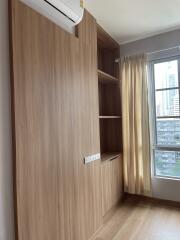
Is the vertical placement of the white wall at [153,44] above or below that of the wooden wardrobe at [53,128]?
above

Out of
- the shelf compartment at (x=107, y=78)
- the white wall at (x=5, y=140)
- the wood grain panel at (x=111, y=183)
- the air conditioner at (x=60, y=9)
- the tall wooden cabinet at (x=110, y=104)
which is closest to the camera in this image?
the white wall at (x=5, y=140)

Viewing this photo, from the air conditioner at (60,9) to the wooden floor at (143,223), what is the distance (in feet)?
7.54

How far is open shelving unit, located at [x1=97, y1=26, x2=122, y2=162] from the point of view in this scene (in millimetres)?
3314

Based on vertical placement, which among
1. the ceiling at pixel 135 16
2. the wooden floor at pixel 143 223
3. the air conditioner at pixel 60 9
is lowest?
the wooden floor at pixel 143 223

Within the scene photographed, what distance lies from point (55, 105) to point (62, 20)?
755 mm

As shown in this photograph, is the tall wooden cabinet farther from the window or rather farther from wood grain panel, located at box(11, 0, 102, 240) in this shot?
wood grain panel, located at box(11, 0, 102, 240)

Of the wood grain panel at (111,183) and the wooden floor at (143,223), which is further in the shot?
the wood grain panel at (111,183)

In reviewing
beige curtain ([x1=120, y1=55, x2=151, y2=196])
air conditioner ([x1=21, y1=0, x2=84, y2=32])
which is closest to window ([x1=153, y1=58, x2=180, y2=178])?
beige curtain ([x1=120, y1=55, x2=151, y2=196])

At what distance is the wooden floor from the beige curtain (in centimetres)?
26

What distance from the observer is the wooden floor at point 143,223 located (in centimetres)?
222

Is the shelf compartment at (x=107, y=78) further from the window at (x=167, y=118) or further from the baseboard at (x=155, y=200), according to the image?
the baseboard at (x=155, y=200)

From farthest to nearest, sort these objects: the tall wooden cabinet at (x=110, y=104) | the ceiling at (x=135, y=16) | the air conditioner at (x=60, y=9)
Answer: the tall wooden cabinet at (x=110, y=104), the ceiling at (x=135, y=16), the air conditioner at (x=60, y=9)

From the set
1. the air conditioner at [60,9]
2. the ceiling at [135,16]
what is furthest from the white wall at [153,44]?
the air conditioner at [60,9]

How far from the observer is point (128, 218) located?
2.64 m
